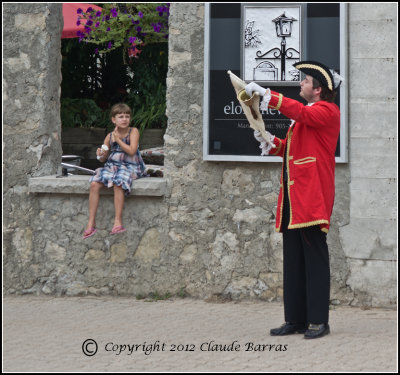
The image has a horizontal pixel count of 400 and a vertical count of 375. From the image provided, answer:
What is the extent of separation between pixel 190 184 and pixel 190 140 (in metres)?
0.36

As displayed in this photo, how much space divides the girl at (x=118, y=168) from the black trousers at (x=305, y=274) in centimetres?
173

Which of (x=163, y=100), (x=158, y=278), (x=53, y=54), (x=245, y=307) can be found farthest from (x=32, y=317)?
(x=163, y=100)

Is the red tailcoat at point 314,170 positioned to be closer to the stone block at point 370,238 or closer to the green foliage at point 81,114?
the stone block at point 370,238

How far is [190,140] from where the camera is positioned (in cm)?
697

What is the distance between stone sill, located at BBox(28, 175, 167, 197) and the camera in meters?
7.00

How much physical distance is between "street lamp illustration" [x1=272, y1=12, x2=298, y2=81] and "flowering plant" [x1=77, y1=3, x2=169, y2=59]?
9.10 feet

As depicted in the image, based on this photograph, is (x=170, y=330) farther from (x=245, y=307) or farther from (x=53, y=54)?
(x=53, y=54)

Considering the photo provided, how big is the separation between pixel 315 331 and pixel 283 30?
2494mm

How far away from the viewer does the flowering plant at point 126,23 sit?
30.7 ft

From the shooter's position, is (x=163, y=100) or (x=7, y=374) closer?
(x=7, y=374)

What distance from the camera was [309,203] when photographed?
551 centimetres

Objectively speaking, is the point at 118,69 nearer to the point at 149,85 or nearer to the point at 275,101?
the point at 149,85

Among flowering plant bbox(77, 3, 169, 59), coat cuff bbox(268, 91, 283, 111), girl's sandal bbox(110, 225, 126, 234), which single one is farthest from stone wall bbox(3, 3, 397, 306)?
flowering plant bbox(77, 3, 169, 59)

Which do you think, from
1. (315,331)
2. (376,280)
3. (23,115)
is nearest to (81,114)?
(23,115)
